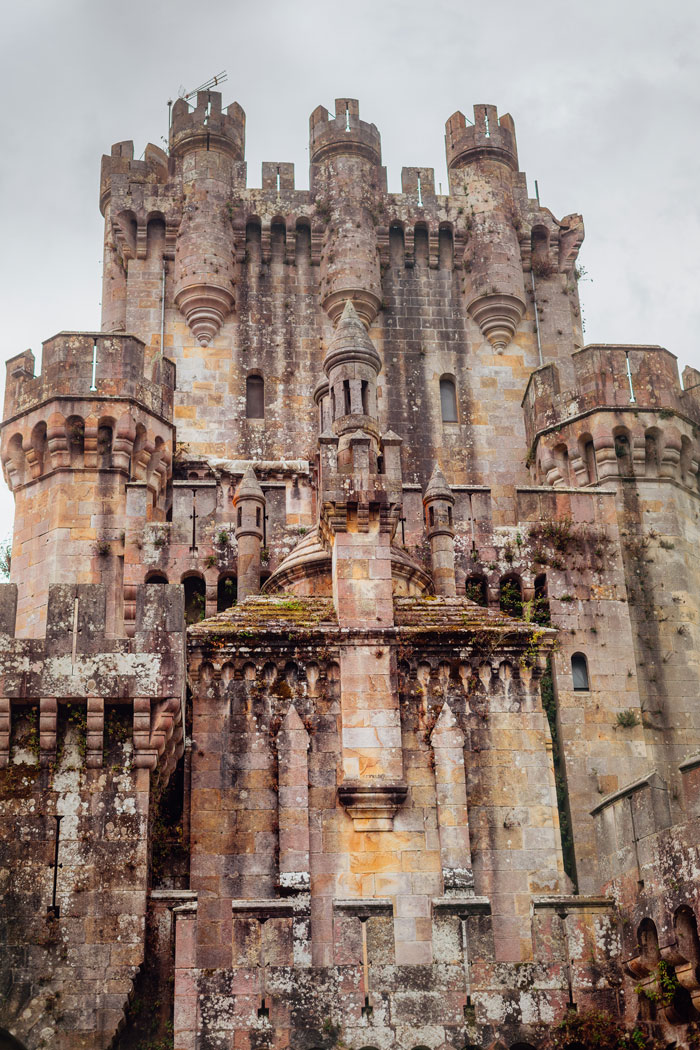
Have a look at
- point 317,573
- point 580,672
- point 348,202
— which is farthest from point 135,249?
point 580,672

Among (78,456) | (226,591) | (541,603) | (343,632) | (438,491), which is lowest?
(343,632)

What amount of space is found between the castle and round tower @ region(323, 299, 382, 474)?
0.28 feet

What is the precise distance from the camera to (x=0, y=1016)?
2123cm

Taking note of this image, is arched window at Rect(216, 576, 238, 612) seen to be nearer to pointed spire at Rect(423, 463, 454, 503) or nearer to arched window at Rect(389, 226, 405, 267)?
pointed spire at Rect(423, 463, 454, 503)

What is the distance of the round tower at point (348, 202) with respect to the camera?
4172 cm

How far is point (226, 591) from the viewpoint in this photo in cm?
3375

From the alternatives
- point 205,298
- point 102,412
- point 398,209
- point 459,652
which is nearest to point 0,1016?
point 459,652

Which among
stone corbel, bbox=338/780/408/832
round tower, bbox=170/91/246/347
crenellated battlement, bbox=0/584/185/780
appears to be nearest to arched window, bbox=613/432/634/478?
round tower, bbox=170/91/246/347

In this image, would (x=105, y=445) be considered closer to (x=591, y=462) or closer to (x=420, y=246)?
(x=591, y=462)

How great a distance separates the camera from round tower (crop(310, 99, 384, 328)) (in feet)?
137

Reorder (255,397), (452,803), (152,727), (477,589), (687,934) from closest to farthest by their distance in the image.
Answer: (687,934) → (152,727) → (452,803) → (477,589) → (255,397)

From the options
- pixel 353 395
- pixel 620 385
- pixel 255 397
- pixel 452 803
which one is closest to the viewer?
pixel 452 803

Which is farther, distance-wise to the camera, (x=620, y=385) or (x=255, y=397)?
(x=255, y=397)

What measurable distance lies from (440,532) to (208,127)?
653 inches
